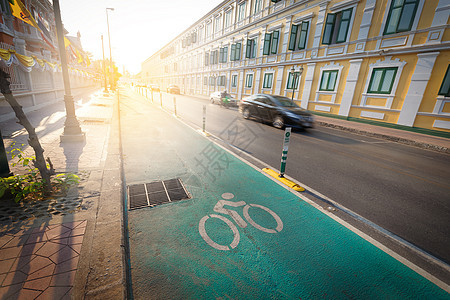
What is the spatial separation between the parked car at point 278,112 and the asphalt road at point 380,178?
1.52 m

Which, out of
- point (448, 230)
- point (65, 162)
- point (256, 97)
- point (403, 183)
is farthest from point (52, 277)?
point (256, 97)

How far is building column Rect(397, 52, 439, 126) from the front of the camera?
11211 mm

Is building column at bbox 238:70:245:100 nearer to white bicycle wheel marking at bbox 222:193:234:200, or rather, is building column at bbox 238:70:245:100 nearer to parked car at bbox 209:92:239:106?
A: parked car at bbox 209:92:239:106

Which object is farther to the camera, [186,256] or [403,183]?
[403,183]

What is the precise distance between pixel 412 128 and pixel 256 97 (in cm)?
989

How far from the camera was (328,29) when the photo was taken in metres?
15.7

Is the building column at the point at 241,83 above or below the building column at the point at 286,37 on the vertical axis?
below

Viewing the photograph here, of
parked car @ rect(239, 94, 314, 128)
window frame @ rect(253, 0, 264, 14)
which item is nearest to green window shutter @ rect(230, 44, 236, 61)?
window frame @ rect(253, 0, 264, 14)

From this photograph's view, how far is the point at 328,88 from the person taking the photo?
53.3ft

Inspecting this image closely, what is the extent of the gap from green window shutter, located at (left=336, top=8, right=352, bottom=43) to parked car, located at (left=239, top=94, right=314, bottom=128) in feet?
27.4

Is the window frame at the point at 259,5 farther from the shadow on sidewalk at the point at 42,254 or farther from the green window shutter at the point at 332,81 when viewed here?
the shadow on sidewalk at the point at 42,254

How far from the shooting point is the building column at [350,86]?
47.0 ft

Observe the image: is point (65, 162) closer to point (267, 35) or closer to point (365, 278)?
point (365, 278)

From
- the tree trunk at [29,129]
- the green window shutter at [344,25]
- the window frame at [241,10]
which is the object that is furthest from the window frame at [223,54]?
the tree trunk at [29,129]
